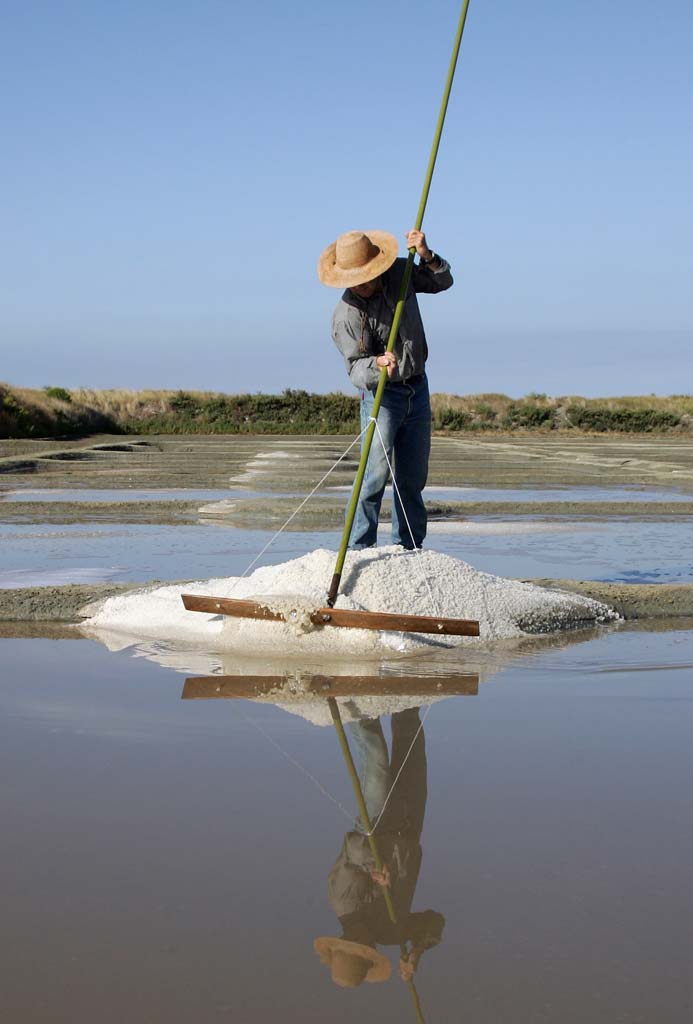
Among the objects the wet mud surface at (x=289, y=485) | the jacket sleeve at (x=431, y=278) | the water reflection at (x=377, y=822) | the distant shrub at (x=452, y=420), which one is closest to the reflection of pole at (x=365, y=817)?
the water reflection at (x=377, y=822)

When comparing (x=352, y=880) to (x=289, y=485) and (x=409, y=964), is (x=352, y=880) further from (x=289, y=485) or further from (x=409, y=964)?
(x=289, y=485)

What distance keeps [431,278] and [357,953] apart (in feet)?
11.3

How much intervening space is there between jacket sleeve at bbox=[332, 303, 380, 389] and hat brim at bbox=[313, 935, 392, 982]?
125 inches

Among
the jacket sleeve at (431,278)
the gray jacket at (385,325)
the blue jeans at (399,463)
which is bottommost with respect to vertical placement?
the blue jeans at (399,463)

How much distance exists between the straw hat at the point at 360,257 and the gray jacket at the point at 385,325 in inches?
5.5

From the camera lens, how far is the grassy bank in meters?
36.6

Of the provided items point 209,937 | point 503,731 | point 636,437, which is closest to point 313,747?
point 503,731

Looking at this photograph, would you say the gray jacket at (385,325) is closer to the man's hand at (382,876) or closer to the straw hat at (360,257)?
the straw hat at (360,257)

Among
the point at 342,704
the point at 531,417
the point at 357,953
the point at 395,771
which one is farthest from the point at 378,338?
the point at 531,417

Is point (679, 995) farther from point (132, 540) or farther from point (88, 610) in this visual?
point (132, 540)

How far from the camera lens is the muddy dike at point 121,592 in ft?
14.5

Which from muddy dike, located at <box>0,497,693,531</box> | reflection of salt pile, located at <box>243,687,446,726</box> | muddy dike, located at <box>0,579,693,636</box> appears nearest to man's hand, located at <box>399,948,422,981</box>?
reflection of salt pile, located at <box>243,687,446,726</box>

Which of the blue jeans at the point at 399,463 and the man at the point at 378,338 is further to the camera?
the blue jeans at the point at 399,463

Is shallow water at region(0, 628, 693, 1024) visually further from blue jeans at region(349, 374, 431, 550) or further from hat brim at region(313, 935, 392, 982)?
blue jeans at region(349, 374, 431, 550)
